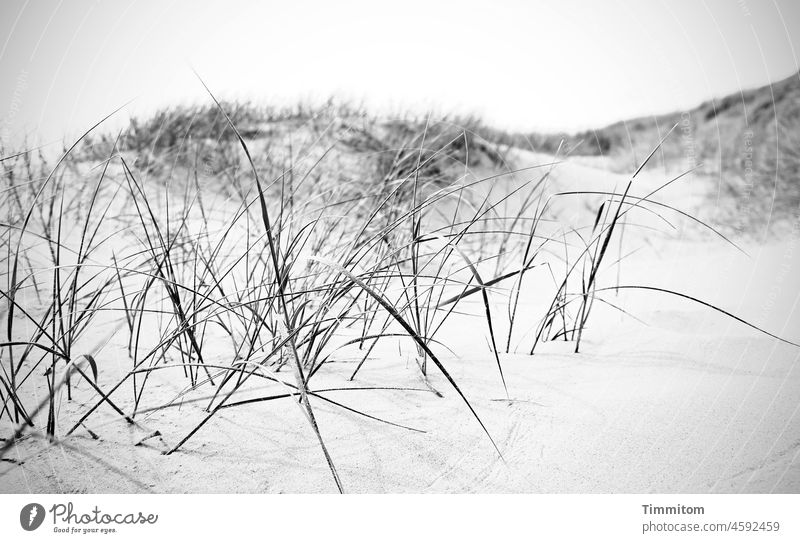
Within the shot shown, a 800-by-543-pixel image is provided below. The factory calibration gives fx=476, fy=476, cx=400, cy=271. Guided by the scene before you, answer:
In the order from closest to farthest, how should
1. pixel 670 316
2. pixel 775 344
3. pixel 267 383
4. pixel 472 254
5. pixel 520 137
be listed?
pixel 267 383, pixel 775 344, pixel 670 316, pixel 472 254, pixel 520 137

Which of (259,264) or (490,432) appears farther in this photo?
(259,264)

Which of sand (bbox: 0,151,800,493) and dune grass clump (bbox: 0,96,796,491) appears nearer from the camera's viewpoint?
sand (bbox: 0,151,800,493)

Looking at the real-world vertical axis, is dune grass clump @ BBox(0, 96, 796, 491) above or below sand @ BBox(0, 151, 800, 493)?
above

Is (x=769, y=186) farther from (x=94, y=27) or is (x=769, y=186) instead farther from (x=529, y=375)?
(x=94, y=27)

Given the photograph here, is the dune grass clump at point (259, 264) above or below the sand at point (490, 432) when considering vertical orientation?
above

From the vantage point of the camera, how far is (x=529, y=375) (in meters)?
0.99

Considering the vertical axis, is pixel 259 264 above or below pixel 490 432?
above

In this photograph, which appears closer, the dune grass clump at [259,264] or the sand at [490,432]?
the sand at [490,432]
